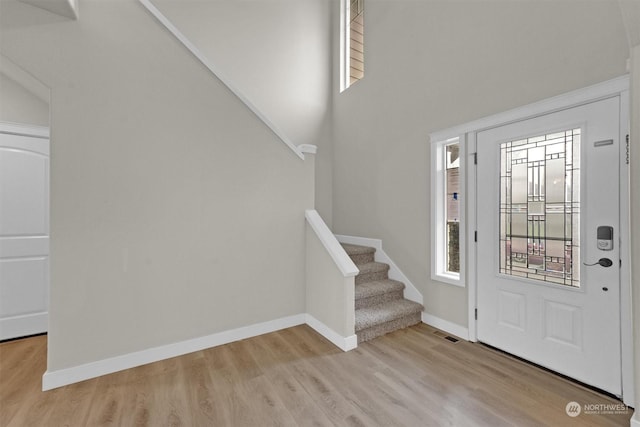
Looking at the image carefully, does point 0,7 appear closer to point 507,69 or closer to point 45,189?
point 45,189

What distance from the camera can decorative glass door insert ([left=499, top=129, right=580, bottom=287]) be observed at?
7.03 ft

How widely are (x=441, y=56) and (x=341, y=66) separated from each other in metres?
2.14

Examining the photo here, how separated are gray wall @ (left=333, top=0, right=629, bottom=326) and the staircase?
231mm

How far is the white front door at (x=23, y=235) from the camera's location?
9.21 feet

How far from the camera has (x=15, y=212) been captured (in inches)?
112

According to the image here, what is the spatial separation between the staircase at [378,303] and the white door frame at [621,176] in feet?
2.17

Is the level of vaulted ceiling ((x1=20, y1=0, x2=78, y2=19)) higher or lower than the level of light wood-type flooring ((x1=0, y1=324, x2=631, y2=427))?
higher

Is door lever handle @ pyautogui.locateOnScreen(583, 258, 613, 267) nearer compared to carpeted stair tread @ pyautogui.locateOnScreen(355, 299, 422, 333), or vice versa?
door lever handle @ pyautogui.locateOnScreen(583, 258, 613, 267)

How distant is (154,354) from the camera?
241cm

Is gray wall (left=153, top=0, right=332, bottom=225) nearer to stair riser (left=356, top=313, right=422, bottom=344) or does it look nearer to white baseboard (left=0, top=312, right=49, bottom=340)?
stair riser (left=356, top=313, right=422, bottom=344)

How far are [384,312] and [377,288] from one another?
33 centimetres

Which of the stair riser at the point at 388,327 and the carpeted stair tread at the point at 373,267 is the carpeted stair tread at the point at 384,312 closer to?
the stair riser at the point at 388,327

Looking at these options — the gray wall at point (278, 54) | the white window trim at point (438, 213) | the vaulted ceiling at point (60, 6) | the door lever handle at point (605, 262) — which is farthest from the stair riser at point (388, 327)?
the vaulted ceiling at point (60, 6)

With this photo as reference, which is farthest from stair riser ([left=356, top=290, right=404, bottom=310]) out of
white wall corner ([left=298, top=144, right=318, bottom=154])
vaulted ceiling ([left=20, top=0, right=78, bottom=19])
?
vaulted ceiling ([left=20, top=0, right=78, bottom=19])
